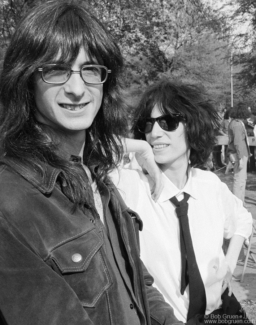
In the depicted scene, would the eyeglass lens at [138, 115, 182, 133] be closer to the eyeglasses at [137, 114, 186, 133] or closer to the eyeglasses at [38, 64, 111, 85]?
the eyeglasses at [137, 114, 186, 133]

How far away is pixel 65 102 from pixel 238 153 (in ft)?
23.9

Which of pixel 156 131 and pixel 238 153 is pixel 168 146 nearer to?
pixel 156 131

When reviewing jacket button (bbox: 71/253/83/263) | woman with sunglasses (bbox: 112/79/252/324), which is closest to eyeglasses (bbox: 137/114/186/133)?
woman with sunglasses (bbox: 112/79/252/324)

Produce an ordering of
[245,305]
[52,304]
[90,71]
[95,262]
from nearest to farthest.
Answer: [52,304], [95,262], [90,71], [245,305]

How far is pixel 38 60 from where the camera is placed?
1392mm

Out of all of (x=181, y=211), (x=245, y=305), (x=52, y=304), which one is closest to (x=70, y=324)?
(x=52, y=304)

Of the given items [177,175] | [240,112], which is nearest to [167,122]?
[177,175]

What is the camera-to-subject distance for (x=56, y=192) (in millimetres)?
1302

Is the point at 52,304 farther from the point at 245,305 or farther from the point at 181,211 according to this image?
the point at 245,305

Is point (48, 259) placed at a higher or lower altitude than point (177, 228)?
higher

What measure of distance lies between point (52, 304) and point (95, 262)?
187 millimetres

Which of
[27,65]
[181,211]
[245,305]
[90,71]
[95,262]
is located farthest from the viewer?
[245,305]

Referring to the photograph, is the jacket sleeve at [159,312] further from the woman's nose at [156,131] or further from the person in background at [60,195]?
the woman's nose at [156,131]

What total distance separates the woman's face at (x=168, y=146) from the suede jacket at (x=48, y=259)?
1.13 m
